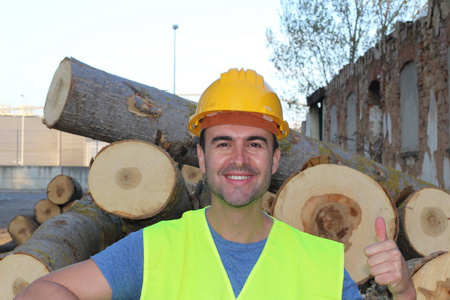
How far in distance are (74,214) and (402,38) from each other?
273 inches

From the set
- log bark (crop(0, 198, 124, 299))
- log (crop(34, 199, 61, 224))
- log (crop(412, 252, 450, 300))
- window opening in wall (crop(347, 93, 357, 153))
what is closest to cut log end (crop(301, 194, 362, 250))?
log (crop(412, 252, 450, 300))

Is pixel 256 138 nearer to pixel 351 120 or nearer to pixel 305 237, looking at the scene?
pixel 305 237

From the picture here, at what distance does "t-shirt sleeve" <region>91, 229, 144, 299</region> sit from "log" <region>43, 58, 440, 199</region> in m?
2.21

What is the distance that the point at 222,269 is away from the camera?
1597 millimetres

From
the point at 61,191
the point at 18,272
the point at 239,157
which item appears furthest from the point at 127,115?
the point at 61,191

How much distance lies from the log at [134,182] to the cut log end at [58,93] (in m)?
0.59

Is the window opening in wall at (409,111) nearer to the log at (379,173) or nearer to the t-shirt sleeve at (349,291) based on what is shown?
the log at (379,173)

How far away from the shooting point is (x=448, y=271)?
2.29 meters

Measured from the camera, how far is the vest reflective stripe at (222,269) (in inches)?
60.8

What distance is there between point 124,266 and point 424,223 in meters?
2.64

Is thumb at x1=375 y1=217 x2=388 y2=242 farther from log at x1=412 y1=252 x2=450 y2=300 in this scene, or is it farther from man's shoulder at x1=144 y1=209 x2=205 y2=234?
log at x1=412 y1=252 x2=450 y2=300

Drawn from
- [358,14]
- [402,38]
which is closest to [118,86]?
[402,38]

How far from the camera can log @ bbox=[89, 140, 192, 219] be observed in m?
3.28

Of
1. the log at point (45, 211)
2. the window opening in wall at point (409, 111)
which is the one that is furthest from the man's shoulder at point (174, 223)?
the window opening in wall at point (409, 111)
